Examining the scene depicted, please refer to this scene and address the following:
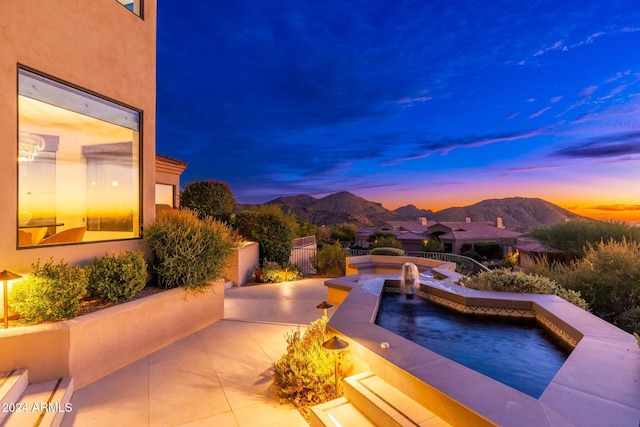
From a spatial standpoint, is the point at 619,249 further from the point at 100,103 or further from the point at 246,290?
the point at 100,103

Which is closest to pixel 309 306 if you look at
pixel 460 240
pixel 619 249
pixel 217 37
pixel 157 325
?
pixel 157 325

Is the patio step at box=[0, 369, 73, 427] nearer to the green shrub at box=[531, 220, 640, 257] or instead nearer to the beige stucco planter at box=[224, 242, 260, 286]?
the beige stucco planter at box=[224, 242, 260, 286]

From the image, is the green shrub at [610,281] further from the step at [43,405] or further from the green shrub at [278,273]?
the step at [43,405]

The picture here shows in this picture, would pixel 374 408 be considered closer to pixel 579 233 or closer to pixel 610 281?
pixel 610 281

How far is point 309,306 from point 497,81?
14.9 meters

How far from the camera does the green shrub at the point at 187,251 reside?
5.61 metres

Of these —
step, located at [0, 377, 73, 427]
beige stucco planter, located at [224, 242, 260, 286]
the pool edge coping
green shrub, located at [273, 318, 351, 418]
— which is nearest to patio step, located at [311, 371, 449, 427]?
the pool edge coping

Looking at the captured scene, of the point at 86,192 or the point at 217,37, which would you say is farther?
the point at 217,37

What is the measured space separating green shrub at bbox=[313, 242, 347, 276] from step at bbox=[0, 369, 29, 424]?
1029cm

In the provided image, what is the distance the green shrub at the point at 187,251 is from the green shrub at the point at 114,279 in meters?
0.68

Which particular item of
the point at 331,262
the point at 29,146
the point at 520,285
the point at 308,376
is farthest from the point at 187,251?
the point at 331,262

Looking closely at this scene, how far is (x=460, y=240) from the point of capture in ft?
110

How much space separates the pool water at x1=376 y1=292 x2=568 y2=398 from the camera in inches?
128

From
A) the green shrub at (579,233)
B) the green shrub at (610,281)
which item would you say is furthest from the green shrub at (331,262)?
the green shrub at (579,233)
